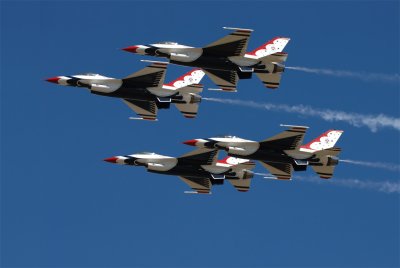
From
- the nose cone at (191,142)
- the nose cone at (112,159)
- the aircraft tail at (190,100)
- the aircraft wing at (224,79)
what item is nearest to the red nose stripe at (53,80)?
the nose cone at (112,159)

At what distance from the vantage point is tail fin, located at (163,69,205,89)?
13470cm

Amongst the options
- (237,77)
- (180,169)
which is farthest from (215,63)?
(180,169)

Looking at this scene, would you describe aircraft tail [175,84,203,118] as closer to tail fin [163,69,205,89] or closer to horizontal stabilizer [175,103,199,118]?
horizontal stabilizer [175,103,199,118]

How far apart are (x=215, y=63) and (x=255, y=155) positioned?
28.3 feet

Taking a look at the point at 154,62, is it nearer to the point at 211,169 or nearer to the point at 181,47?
the point at 181,47

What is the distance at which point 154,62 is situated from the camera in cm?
12606

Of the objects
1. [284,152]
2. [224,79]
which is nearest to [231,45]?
[224,79]

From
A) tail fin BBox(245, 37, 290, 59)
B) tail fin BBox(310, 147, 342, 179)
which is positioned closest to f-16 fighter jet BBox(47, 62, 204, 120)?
tail fin BBox(245, 37, 290, 59)

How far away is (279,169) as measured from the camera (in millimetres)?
128750

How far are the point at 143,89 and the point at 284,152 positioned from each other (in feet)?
44.0

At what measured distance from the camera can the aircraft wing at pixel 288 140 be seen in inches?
4921

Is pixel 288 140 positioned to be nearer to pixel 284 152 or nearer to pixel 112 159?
pixel 284 152

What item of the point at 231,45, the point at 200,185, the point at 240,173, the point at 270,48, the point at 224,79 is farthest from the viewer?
the point at 200,185

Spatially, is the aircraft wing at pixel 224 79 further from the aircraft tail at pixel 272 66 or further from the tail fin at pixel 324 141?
the tail fin at pixel 324 141
